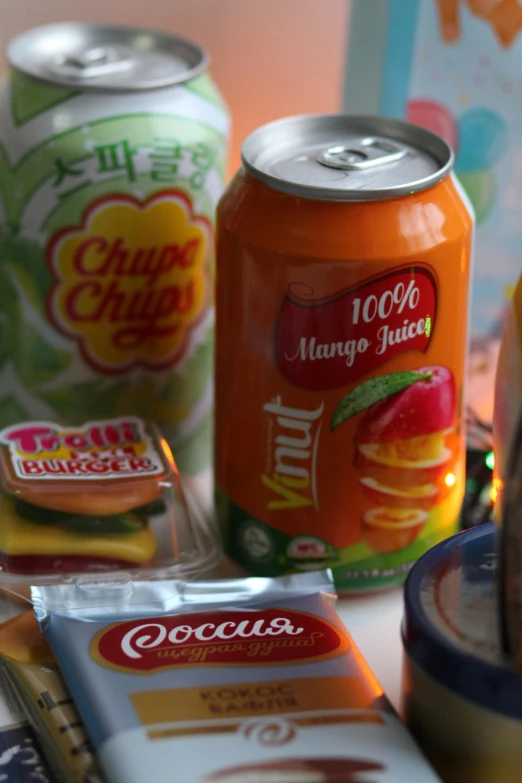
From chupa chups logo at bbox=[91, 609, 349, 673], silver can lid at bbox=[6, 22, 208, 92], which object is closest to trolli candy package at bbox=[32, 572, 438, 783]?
chupa chups logo at bbox=[91, 609, 349, 673]

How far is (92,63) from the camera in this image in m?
0.78

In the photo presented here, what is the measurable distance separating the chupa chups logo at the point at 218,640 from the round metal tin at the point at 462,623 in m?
0.06

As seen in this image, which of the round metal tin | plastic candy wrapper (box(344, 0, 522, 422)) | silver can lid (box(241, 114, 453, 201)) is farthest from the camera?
plastic candy wrapper (box(344, 0, 522, 422))

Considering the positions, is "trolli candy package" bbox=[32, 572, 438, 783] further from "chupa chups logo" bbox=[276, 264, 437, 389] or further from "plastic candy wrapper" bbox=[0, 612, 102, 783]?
"chupa chups logo" bbox=[276, 264, 437, 389]

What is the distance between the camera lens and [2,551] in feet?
2.22

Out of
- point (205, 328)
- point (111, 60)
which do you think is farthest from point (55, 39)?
point (205, 328)

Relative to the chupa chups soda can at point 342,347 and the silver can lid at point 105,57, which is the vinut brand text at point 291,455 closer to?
the chupa chups soda can at point 342,347

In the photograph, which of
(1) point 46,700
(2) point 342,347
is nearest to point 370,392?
(2) point 342,347

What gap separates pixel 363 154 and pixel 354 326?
0.12 m

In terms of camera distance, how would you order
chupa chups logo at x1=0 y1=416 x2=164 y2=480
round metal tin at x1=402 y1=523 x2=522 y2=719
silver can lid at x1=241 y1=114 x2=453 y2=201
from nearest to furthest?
round metal tin at x1=402 y1=523 x2=522 y2=719 → silver can lid at x1=241 y1=114 x2=453 y2=201 → chupa chups logo at x1=0 y1=416 x2=164 y2=480

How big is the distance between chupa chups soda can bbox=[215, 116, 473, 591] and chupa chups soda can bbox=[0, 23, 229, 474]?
0.34 feet

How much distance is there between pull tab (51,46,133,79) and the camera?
2.49ft

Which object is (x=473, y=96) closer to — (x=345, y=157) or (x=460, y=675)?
(x=345, y=157)

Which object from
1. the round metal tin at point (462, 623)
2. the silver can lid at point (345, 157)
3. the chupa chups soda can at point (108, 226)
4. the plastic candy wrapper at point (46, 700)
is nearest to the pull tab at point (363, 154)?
the silver can lid at point (345, 157)
